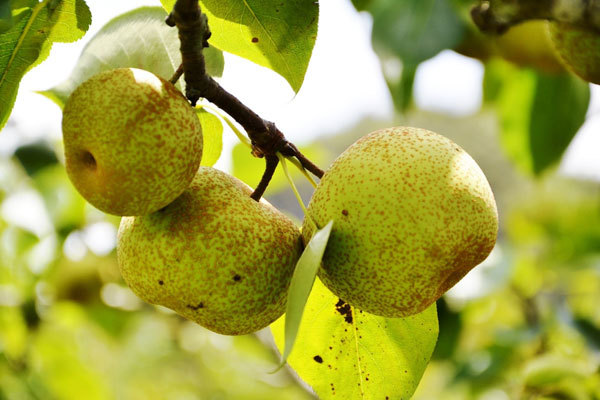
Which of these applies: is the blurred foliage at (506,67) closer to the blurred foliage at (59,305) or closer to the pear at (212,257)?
the pear at (212,257)

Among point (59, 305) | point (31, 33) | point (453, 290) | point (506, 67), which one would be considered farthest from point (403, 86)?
point (59, 305)

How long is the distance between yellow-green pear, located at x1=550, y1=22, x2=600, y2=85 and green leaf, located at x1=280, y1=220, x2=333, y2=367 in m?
0.58

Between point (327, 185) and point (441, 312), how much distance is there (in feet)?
3.73

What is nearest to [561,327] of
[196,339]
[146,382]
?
[196,339]

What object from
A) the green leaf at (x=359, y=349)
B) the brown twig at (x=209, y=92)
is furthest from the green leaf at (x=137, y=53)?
the green leaf at (x=359, y=349)

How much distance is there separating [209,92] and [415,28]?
0.59 m

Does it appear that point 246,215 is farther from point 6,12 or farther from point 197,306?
point 6,12

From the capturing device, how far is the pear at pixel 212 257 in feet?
3.29

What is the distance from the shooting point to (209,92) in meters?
1.01

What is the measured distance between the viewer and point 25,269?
2.59 metres

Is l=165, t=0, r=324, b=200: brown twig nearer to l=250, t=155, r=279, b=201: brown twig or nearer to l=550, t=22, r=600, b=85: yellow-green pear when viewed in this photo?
l=250, t=155, r=279, b=201: brown twig

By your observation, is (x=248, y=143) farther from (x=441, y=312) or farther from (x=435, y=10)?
(x=441, y=312)

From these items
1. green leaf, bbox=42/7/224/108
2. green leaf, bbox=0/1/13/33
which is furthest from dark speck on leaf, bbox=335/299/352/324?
green leaf, bbox=0/1/13/33

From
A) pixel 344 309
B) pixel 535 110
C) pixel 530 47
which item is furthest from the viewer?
pixel 535 110
